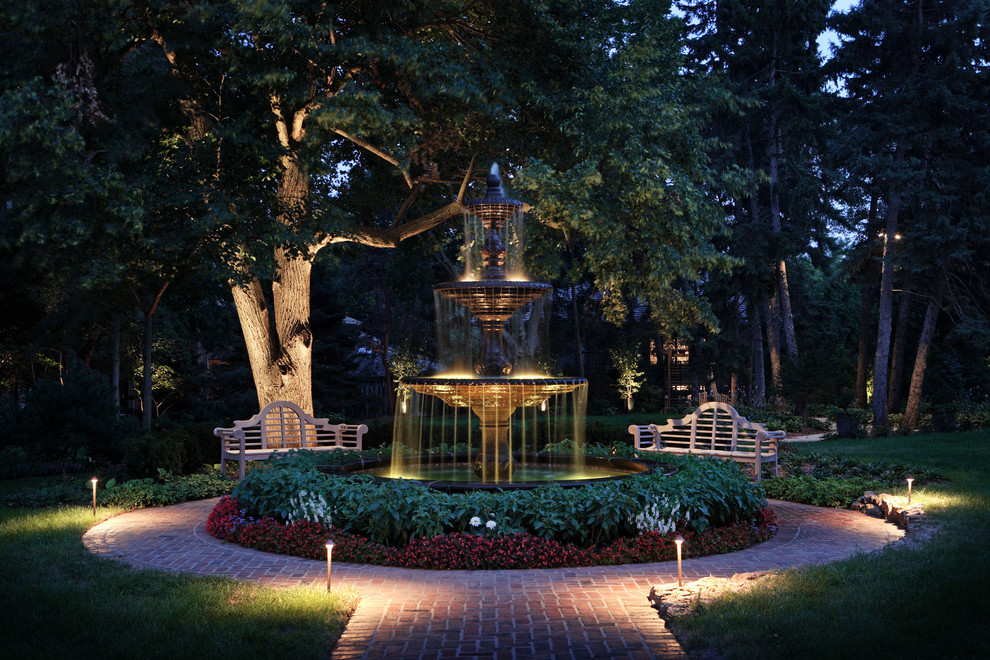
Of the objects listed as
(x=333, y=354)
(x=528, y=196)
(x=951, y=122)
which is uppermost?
(x=951, y=122)

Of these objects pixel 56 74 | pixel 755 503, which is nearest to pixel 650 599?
pixel 755 503

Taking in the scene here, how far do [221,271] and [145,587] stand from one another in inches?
266

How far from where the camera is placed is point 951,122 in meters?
24.8

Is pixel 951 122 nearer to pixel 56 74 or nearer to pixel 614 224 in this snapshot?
pixel 614 224

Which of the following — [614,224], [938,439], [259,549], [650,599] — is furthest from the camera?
[938,439]

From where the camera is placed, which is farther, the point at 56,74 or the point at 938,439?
the point at 938,439

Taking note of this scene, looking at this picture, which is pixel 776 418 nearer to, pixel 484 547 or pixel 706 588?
pixel 484 547

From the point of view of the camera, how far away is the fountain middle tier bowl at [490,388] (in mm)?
9484

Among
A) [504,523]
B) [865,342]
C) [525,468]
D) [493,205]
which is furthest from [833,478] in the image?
[865,342]

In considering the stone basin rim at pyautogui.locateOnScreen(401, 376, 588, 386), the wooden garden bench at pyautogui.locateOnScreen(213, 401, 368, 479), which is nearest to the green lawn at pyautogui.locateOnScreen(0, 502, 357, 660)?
the stone basin rim at pyautogui.locateOnScreen(401, 376, 588, 386)

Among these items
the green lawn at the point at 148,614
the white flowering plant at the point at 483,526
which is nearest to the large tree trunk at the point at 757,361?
the white flowering plant at the point at 483,526

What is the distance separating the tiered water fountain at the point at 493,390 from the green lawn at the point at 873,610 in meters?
3.11

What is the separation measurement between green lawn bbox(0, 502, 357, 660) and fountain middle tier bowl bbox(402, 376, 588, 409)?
131 inches

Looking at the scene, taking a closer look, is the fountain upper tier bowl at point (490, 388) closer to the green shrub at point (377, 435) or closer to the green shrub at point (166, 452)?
the green shrub at point (166, 452)
